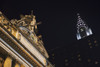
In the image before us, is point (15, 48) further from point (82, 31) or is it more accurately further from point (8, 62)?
point (82, 31)

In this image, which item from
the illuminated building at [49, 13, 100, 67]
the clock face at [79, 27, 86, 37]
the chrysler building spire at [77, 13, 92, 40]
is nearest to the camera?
the illuminated building at [49, 13, 100, 67]

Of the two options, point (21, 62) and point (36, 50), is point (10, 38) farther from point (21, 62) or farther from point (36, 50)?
point (36, 50)

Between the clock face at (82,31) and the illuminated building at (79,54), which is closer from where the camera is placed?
the illuminated building at (79,54)

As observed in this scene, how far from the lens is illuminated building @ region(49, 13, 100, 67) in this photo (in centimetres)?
8960

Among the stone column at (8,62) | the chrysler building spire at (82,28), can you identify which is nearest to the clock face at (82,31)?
the chrysler building spire at (82,28)

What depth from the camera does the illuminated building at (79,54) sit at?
294 feet

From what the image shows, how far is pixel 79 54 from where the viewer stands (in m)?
97.9

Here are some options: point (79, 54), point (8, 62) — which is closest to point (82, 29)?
point (79, 54)

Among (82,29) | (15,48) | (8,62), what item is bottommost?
(82,29)

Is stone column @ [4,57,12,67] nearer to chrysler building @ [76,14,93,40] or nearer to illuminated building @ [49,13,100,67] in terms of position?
illuminated building @ [49,13,100,67]

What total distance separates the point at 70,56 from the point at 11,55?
81432 mm

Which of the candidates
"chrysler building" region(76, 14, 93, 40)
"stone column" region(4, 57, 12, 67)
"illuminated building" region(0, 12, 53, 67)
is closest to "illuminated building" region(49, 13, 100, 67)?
"chrysler building" region(76, 14, 93, 40)

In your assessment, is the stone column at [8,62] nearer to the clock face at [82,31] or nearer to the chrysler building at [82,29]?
the chrysler building at [82,29]

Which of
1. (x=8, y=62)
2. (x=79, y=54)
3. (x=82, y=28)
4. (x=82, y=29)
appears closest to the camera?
(x=8, y=62)
